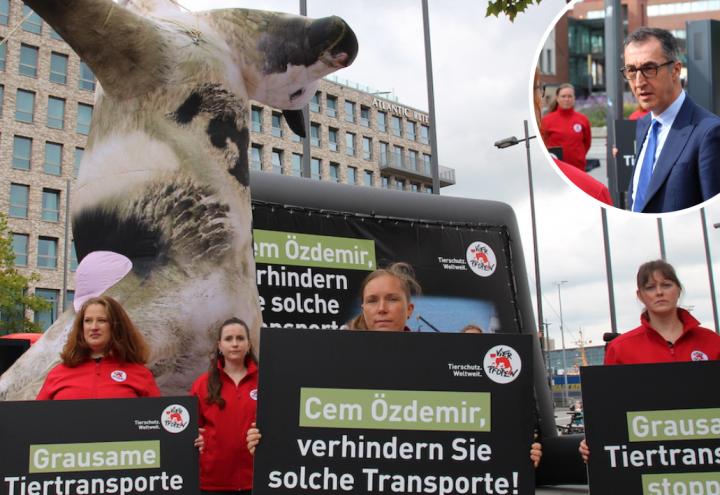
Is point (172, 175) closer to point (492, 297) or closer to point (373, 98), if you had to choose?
point (492, 297)

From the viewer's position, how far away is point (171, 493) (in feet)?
10.8

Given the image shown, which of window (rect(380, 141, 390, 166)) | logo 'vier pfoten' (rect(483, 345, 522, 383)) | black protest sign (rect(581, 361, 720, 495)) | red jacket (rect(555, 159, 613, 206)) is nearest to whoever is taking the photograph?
logo 'vier pfoten' (rect(483, 345, 522, 383))

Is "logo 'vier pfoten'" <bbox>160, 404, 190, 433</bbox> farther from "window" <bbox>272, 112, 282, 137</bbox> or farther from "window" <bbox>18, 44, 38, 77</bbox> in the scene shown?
"window" <bbox>272, 112, 282, 137</bbox>

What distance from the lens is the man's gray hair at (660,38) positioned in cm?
274

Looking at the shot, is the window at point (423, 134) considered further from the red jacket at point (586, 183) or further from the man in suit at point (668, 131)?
the man in suit at point (668, 131)

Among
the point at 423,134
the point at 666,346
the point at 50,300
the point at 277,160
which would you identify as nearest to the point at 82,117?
the point at 50,300

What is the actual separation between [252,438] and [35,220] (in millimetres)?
37263

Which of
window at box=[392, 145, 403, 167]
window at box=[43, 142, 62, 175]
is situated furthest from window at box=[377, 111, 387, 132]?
window at box=[43, 142, 62, 175]

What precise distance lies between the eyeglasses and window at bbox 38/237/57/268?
124 feet

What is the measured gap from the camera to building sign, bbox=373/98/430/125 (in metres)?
56.1

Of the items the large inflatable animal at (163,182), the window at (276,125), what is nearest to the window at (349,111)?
the window at (276,125)

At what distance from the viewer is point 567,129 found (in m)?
3.09

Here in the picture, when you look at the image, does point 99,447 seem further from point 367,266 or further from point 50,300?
point 50,300

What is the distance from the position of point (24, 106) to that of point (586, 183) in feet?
125
